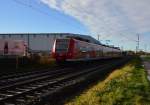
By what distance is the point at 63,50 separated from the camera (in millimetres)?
36531

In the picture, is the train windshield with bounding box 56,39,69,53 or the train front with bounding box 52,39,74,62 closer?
the train front with bounding box 52,39,74,62

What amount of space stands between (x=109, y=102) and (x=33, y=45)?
111909mm

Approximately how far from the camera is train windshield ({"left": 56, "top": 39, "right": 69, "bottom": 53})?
3644 centimetres

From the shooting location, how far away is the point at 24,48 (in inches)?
1902

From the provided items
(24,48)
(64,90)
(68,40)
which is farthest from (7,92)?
(24,48)

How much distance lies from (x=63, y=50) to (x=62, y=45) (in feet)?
2.16

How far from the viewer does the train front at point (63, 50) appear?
36.0 m

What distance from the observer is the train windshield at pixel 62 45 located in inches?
1435

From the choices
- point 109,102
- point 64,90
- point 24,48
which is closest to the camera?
point 109,102

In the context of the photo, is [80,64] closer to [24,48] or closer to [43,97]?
[24,48]

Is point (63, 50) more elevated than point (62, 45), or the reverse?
point (62, 45)

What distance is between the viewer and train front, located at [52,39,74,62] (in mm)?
36031

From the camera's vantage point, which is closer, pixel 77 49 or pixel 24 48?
pixel 77 49

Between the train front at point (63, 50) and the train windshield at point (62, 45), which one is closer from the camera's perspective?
the train front at point (63, 50)
